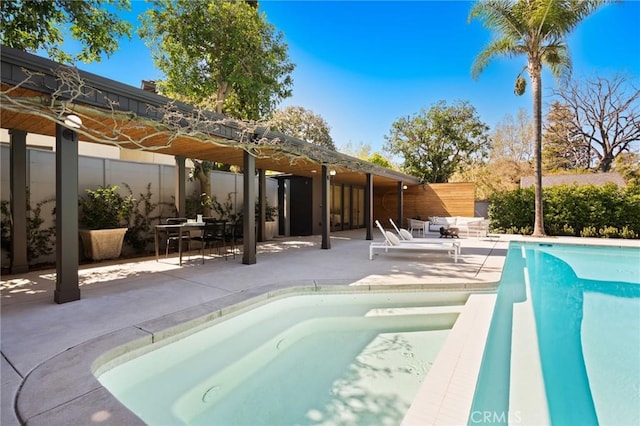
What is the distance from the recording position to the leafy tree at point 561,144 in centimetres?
2583

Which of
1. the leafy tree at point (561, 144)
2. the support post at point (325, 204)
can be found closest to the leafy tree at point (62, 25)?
the support post at point (325, 204)

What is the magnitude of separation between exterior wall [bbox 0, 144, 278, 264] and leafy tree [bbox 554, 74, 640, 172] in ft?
81.1

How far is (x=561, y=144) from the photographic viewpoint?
26.5m

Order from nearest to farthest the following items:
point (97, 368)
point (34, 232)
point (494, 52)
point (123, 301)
A: point (97, 368), point (123, 301), point (34, 232), point (494, 52)

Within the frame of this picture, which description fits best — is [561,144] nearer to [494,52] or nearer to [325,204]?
[494,52]

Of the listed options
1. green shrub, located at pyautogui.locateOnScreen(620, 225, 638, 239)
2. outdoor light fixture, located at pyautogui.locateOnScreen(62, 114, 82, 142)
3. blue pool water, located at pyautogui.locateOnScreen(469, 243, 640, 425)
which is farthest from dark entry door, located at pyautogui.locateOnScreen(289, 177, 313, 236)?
green shrub, located at pyautogui.locateOnScreen(620, 225, 638, 239)

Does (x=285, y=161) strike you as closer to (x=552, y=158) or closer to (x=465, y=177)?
(x=465, y=177)

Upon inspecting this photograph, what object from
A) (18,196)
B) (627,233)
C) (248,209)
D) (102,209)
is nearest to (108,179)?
(102,209)

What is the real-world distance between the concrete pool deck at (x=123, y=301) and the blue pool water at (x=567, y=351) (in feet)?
2.92

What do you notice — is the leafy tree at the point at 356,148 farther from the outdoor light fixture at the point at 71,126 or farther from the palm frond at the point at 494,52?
the outdoor light fixture at the point at 71,126

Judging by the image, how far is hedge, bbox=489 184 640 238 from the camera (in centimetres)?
1195

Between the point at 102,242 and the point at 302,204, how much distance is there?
779cm

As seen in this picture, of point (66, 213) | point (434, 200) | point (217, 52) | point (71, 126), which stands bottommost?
point (66, 213)

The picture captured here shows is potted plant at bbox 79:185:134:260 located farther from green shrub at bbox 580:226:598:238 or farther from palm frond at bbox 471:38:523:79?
green shrub at bbox 580:226:598:238
